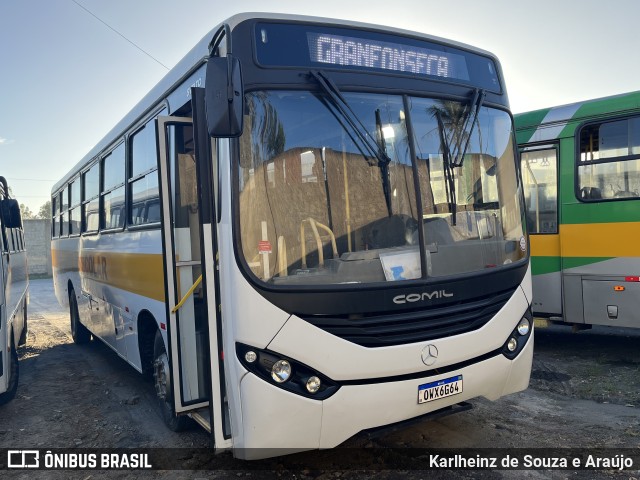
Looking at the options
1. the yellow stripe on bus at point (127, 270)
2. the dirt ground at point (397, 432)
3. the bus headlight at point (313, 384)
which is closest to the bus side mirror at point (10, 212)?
the yellow stripe on bus at point (127, 270)

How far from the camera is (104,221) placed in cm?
727

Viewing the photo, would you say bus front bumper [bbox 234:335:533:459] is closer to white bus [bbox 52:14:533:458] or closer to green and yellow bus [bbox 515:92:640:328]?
white bus [bbox 52:14:533:458]

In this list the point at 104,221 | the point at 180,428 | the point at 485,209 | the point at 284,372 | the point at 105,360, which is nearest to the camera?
the point at 284,372

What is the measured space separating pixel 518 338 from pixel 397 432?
1440mm

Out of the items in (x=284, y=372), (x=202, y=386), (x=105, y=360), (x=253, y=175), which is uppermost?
(x=253, y=175)

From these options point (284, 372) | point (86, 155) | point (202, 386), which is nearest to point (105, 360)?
point (86, 155)

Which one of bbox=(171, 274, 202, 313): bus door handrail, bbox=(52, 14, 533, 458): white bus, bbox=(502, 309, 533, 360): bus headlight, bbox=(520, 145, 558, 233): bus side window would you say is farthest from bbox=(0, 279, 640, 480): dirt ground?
bbox=(520, 145, 558, 233): bus side window

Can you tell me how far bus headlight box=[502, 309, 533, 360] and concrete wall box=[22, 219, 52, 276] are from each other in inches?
1281

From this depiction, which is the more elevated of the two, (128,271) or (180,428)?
(128,271)

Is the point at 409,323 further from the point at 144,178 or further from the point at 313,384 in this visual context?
the point at 144,178

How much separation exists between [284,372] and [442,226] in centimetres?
156

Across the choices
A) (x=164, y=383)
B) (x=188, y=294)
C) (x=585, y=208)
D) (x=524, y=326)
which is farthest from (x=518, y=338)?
(x=585, y=208)

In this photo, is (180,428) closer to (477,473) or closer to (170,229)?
(170,229)

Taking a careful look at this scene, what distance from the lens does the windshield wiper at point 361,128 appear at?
3.72 metres
